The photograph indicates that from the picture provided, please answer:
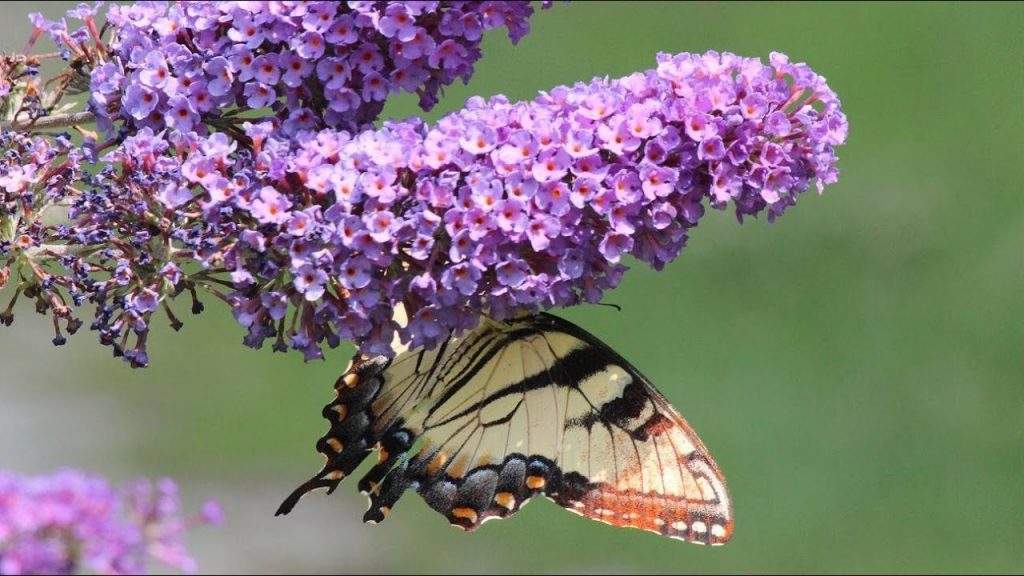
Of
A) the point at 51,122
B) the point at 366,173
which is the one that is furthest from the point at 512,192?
the point at 51,122

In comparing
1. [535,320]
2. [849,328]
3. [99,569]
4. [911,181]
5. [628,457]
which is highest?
[911,181]

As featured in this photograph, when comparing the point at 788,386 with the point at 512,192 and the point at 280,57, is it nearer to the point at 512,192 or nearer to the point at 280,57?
the point at 512,192

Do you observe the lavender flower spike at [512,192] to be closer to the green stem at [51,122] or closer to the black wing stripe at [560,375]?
the green stem at [51,122]

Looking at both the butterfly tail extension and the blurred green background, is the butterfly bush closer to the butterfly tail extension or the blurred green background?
the butterfly tail extension

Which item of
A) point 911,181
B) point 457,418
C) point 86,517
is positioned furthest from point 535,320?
point 911,181

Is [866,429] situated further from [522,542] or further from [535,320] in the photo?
[535,320]

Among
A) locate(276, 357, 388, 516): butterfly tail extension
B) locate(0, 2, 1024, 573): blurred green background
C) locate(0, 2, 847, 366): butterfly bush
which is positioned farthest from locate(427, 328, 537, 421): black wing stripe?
locate(0, 2, 1024, 573): blurred green background

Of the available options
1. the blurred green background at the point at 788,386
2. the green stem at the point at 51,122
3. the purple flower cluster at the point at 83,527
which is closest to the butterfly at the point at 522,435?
the green stem at the point at 51,122
